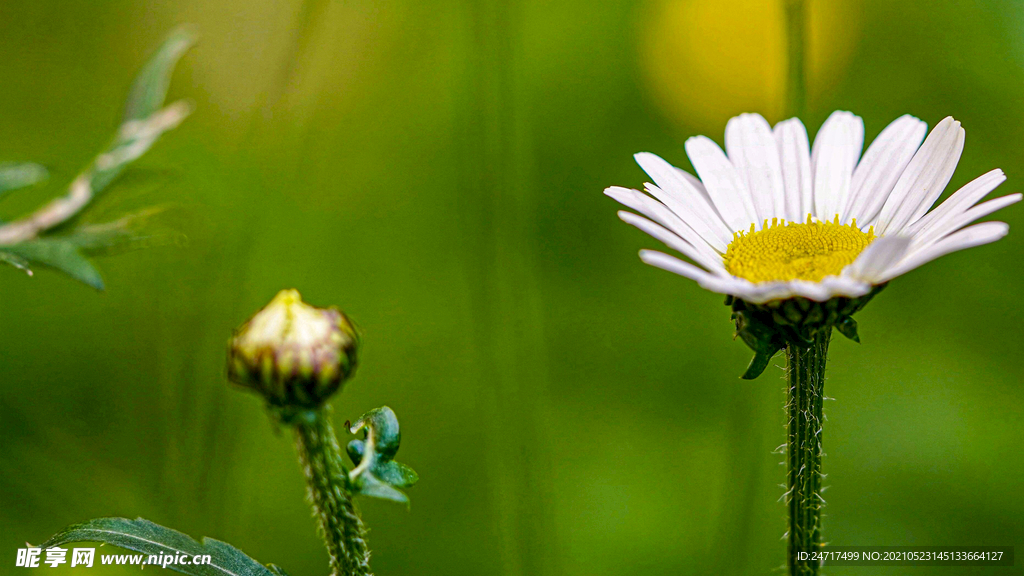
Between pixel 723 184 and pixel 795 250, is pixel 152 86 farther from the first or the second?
pixel 795 250

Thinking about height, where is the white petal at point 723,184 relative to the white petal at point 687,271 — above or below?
above

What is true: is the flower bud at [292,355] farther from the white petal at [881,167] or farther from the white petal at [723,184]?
the white petal at [881,167]

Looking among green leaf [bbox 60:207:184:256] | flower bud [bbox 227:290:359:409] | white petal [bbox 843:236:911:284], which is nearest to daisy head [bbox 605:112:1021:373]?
white petal [bbox 843:236:911:284]

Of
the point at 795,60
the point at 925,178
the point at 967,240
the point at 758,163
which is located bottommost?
the point at 967,240

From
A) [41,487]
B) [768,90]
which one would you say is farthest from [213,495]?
[768,90]

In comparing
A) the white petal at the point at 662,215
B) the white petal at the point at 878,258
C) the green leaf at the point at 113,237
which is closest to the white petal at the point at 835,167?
the white petal at the point at 662,215

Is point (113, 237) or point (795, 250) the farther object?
point (795, 250)

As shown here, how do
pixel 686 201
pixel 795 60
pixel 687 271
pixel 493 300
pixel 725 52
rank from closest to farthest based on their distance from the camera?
pixel 687 271
pixel 686 201
pixel 795 60
pixel 493 300
pixel 725 52

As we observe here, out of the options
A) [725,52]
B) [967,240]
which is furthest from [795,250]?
[725,52]
